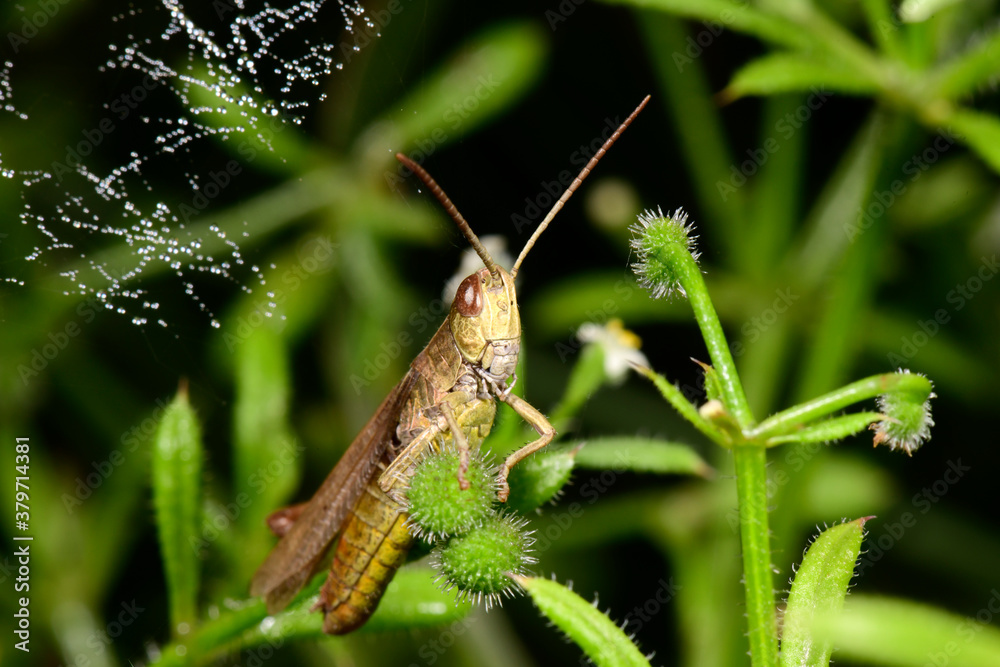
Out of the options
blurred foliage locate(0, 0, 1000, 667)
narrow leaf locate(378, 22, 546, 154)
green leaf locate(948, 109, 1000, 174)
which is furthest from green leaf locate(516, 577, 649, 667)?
narrow leaf locate(378, 22, 546, 154)

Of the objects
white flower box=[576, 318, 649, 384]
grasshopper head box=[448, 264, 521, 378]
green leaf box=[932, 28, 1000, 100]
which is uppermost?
green leaf box=[932, 28, 1000, 100]

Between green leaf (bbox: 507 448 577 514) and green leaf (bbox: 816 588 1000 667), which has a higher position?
green leaf (bbox: 816 588 1000 667)

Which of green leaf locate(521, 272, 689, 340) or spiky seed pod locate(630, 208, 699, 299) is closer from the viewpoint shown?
spiky seed pod locate(630, 208, 699, 299)

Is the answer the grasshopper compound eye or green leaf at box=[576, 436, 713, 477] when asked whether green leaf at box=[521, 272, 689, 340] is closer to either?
green leaf at box=[576, 436, 713, 477]

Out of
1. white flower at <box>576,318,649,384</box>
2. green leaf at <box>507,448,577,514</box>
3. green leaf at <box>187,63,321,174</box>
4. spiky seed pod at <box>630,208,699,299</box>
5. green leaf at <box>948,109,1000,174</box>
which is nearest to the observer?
spiky seed pod at <box>630,208,699,299</box>

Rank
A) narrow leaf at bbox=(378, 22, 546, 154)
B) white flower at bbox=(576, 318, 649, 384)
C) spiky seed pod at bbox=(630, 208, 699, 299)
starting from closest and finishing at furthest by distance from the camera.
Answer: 1. spiky seed pod at bbox=(630, 208, 699, 299)
2. white flower at bbox=(576, 318, 649, 384)
3. narrow leaf at bbox=(378, 22, 546, 154)

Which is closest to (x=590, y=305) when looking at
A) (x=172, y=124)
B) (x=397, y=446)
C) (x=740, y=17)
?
(x=740, y=17)
